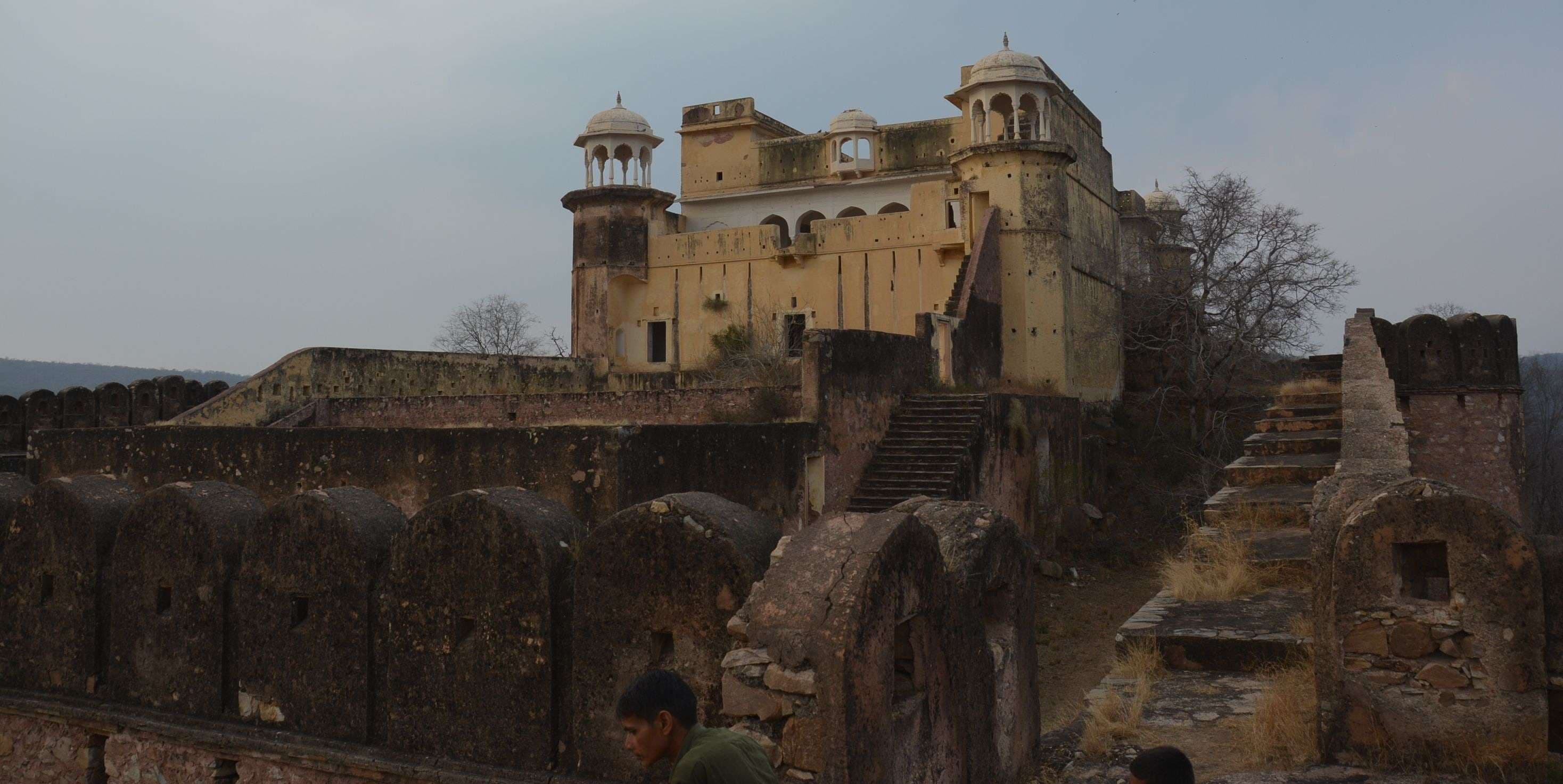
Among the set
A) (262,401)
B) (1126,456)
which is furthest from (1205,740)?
(1126,456)

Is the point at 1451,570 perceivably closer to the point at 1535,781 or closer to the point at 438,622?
the point at 1535,781

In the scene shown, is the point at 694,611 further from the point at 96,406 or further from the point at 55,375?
the point at 55,375

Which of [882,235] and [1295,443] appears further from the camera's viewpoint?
[882,235]

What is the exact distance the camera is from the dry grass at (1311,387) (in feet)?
43.1

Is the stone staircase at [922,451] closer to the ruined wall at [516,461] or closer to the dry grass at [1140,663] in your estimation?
the ruined wall at [516,461]

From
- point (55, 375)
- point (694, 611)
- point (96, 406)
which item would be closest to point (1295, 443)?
point (694, 611)

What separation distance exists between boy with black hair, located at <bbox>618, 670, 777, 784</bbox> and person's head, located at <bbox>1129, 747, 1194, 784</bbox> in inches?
34.5

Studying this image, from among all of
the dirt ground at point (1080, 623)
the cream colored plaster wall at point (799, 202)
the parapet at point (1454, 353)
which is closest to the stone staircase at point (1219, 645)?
the dirt ground at point (1080, 623)

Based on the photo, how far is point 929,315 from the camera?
1739 cm

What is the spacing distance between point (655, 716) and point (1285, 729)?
2561 millimetres

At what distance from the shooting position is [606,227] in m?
25.0

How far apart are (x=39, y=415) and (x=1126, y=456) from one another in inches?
715

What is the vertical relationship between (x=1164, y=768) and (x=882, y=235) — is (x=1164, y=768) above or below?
below

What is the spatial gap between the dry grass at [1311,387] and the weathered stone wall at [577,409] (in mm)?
5603
